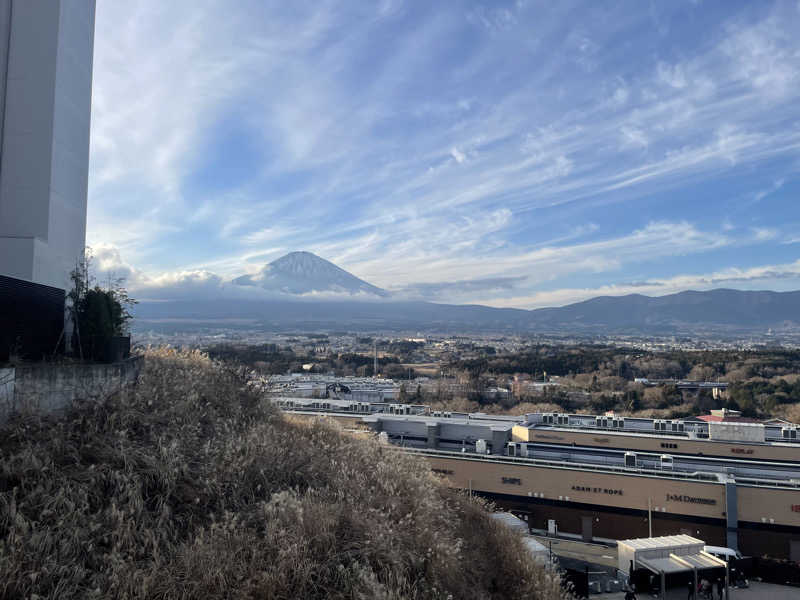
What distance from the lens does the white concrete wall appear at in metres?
8.92

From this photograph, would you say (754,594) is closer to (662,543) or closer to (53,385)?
(662,543)

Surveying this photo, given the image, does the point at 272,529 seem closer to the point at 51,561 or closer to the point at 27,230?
the point at 51,561

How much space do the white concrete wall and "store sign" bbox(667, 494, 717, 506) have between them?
55.8 feet

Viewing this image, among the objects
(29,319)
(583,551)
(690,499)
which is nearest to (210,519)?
(29,319)


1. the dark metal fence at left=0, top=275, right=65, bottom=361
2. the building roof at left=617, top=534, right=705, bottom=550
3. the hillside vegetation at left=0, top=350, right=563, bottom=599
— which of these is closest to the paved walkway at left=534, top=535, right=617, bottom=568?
the building roof at left=617, top=534, right=705, bottom=550

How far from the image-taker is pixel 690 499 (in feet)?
52.7

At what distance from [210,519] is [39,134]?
754cm

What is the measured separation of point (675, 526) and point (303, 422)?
12922mm

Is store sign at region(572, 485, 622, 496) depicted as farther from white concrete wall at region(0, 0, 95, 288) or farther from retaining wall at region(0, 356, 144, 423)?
white concrete wall at region(0, 0, 95, 288)

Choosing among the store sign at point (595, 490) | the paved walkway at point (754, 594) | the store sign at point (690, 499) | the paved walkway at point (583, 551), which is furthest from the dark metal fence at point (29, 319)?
the store sign at point (690, 499)

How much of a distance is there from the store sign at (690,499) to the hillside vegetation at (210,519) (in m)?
11.1

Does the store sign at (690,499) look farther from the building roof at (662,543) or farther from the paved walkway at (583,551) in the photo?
the building roof at (662,543)

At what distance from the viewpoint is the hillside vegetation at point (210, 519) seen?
4367 mm

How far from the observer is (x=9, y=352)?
6648mm
